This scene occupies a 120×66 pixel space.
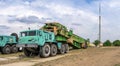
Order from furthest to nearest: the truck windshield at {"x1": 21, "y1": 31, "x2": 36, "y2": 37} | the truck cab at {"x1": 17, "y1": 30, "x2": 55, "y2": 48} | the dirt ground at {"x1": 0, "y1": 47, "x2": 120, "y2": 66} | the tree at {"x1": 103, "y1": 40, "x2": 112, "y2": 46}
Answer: the tree at {"x1": 103, "y1": 40, "x2": 112, "y2": 46}
the truck windshield at {"x1": 21, "y1": 31, "x2": 36, "y2": 37}
the truck cab at {"x1": 17, "y1": 30, "x2": 55, "y2": 48}
the dirt ground at {"x1": 0, "y1": 47, "x2": 120, "y2": 66}

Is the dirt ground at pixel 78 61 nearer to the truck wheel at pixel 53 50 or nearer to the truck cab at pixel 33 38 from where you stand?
the truck cab at pixel 33 38

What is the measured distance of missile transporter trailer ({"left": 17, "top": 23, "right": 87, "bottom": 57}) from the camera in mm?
23292

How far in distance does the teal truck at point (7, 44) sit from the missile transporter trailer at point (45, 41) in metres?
6.56

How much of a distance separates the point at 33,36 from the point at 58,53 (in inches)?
186

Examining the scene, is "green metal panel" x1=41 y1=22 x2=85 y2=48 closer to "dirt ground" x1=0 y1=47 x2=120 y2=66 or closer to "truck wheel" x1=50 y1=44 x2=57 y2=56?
"truck wheel" x1=50 y1=44 x2=57 y2=56

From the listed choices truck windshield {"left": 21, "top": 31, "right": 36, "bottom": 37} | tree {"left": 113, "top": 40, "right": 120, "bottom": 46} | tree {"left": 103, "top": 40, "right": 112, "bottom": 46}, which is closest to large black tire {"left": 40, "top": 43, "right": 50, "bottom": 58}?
truck windshield {"left": 21, "top": 31, "right": 36, "bottom": 37}

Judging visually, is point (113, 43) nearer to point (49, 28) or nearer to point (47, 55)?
point (49, 28)

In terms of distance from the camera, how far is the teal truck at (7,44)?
3121cm

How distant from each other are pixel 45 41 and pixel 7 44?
9550mm

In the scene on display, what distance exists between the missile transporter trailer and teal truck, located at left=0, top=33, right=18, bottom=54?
6.56m

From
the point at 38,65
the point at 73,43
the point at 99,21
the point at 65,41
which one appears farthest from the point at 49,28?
the point at 99,21

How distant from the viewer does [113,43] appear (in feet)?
136

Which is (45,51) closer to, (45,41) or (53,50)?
(45,41)

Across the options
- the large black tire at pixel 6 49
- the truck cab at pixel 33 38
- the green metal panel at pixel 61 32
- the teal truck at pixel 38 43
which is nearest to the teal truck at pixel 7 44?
the large black tire at pixel 6 49
